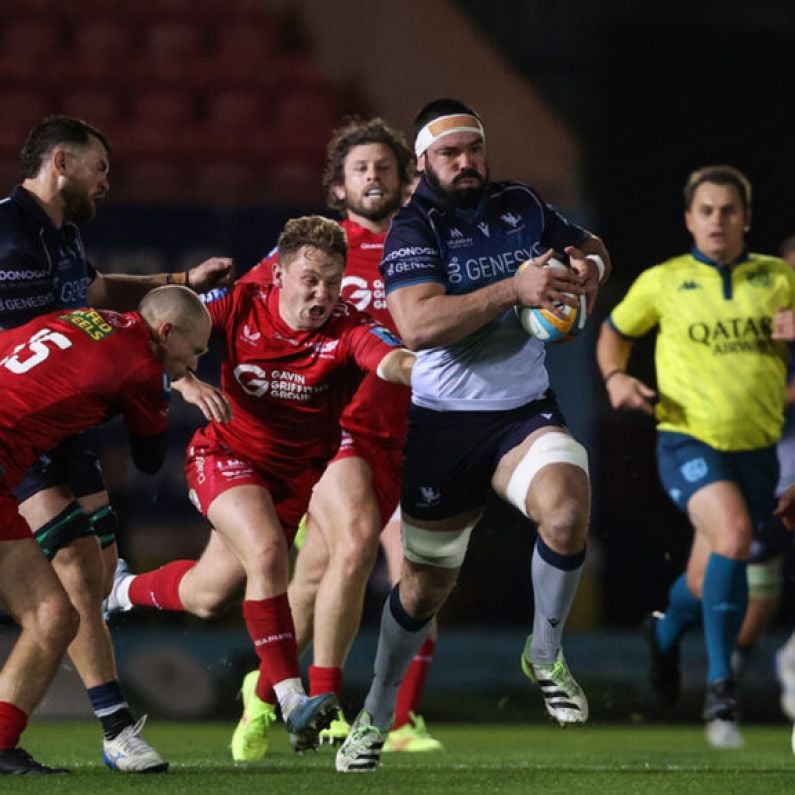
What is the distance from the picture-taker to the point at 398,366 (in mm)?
6512

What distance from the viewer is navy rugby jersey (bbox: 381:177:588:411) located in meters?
6.39

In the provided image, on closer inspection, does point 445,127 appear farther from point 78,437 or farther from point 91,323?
point 78,437

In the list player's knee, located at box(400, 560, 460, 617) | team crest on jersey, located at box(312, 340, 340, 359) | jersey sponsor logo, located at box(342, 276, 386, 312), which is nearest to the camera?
player's knee, located at box(400, 560, 460, 617)

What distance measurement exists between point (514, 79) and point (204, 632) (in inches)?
184

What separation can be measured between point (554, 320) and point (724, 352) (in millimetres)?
2538

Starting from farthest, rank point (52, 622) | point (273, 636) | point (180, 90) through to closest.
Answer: point (180, 90) < point (273, 636) < point (52, 622)

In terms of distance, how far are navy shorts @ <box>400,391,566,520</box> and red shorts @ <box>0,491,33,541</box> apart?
1.24 m

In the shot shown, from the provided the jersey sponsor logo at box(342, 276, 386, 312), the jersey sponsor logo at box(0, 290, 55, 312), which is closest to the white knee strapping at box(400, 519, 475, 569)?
the jersey sponsor logo at box(0, 290, 55, 312)

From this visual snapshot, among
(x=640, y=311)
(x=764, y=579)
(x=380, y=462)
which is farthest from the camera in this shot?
(x=764, y=579)

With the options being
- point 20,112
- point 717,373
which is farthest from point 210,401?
point 20,112

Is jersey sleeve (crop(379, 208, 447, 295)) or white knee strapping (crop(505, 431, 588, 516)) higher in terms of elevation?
jersey sleeve (crop(379, 208, 447, 295))

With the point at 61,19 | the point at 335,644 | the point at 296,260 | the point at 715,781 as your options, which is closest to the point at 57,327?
the point at 296,260

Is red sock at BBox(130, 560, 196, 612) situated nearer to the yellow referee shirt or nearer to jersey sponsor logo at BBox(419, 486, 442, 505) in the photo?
jersey sponsor logo at BBox(419, 486, 442, 505)

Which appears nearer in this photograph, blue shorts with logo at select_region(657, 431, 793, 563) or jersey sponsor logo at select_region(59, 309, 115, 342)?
jersey sponsor logo at select_region(59, 309, 115, 342)
